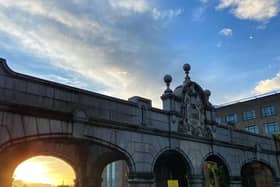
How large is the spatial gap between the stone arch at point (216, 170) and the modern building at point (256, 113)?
22232 mm

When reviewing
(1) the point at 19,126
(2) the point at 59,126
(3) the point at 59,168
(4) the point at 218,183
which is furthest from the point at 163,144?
(3) the point at 59,168

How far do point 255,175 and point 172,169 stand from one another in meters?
11.1

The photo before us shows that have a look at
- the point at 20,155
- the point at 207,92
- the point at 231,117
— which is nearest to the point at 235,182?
the point at 207,92

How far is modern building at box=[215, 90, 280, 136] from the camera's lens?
48219 mm

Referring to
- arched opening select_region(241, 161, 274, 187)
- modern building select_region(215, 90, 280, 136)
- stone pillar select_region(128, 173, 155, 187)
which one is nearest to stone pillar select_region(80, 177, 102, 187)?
stone pillar select_region(128, 173, 155, 187)

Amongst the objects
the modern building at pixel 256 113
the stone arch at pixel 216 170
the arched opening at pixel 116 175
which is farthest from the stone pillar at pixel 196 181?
the modern building at pixel 256 113

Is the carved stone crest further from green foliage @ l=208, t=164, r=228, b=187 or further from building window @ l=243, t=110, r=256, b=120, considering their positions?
building window @ l=243, t=110, r=256, b=120

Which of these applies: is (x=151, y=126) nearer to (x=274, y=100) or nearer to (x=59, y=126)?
(x=59, y=126)

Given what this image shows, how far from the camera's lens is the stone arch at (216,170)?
17.4 metres

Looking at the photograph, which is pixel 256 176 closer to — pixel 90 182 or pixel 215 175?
pixel 215 175

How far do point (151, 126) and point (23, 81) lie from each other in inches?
243

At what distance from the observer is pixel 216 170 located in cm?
2398

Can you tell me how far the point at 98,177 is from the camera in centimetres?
1780

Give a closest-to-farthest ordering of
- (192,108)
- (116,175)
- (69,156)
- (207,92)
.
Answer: (192,108) → (69,156) → (207,92) → (116,175)
